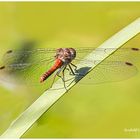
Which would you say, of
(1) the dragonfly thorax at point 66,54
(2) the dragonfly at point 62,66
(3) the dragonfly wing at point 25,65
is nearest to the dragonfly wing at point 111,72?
(2) the dragonfly at point 62,66

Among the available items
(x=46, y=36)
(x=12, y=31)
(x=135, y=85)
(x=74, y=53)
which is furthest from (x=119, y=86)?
(x=12, y=31)

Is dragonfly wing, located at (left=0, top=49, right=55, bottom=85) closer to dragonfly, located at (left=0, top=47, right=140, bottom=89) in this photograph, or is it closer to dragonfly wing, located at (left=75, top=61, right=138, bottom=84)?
dragonfly, located at (left=0, top=47, right=140, bottom=89)

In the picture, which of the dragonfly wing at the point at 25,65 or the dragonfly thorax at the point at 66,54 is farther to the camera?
the dragonfly thorax at the point at 66,54

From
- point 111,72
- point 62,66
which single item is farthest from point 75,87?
point 111,72

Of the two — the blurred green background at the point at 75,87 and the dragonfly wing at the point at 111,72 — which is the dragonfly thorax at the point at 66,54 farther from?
the dragonfly wing at the point at 111,72

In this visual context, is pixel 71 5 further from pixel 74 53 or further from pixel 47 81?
pixel 47 81

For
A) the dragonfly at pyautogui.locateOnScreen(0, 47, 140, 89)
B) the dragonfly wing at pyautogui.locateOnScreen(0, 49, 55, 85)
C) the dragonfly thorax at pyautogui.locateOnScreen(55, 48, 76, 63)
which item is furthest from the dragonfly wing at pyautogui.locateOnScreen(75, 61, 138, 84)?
the dragonfly wing at pyautogui.locateOnScreen(0, 49, 55, 85)

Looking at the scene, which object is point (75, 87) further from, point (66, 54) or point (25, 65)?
point (25, 65)
